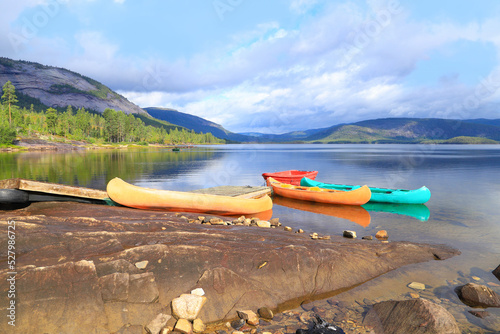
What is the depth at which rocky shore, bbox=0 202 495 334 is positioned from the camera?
568 cm

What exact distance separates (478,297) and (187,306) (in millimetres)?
8590

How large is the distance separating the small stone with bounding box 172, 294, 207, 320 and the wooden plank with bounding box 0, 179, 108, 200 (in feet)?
37.8

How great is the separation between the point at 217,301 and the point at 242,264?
1.47 metres

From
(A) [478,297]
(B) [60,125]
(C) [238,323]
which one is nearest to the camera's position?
(C) [238,323]

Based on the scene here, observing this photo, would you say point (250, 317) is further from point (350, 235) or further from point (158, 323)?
point (350, 235)

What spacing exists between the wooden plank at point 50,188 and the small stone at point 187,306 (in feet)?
37.8

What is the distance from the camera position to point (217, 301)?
6.74 metres

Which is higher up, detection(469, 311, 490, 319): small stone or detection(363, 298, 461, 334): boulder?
detection(363, 298, 461, 334): boulder

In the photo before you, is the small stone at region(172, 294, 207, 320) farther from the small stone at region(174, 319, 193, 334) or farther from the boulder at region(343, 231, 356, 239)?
the boulder at region(343, 231, 356, 239)

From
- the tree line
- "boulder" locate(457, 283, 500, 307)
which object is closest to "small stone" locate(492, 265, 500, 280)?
"boulder" locate(457, 283, 500, 307)

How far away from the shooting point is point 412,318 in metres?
6.32

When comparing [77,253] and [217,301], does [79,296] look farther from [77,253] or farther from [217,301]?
[217,301]

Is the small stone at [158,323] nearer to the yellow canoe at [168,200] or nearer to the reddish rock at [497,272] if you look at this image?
the yellow canoe at [168,200]

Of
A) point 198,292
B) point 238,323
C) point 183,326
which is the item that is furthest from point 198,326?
point 238,323
